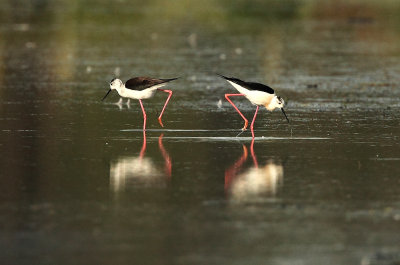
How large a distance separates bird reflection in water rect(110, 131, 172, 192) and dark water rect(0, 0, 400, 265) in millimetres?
19

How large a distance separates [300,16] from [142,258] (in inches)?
1275

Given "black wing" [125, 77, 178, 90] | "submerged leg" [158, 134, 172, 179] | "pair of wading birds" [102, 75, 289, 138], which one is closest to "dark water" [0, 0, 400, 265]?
"submerged leg" [158, 134, 172, 179]

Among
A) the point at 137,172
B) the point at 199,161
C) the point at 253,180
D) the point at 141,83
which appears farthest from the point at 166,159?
the point at 141,83

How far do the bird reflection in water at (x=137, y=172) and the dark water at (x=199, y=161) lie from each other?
0.02 m

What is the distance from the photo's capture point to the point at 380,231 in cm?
773

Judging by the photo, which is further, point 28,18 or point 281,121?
point 28,18

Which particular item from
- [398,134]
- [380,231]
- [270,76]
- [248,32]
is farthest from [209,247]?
[248,32]

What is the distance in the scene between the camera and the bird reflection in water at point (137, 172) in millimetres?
9617

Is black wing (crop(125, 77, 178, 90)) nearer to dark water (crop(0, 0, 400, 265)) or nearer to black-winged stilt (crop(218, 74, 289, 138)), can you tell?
dark water (crop(0, 0, 400, 265))

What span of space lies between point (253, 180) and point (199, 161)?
1126mm

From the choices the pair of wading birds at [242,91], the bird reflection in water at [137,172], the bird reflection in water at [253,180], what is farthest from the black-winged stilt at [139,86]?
the bird reflection in water at [253,180]

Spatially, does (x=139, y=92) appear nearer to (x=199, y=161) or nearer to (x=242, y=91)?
(x=242, y=91)

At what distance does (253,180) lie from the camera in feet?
32.1

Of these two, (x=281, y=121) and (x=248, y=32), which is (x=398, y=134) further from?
(x=248, y=32)
